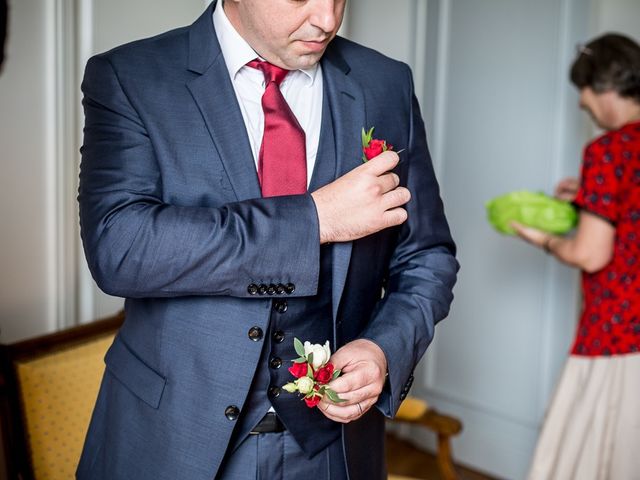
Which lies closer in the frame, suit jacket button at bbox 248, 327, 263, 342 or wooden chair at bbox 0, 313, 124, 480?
suit jacket button at bbox 248, 327, 263, 342

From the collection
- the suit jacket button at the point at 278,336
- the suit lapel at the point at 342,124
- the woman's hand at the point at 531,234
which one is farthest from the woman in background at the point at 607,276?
the suit jacket button at the point at 278,336

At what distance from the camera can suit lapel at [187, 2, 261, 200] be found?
1418 millimetres

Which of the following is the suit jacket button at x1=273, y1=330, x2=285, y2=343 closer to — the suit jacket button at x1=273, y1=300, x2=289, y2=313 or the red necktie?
the suit jacket button at x1=273, y1=300, x2=289, y2=313

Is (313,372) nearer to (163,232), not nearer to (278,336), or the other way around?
(278,336)

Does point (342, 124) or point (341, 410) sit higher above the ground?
point (342, 124)

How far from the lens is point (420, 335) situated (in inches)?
60.1

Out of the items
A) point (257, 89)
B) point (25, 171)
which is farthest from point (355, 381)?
point (25, 171)

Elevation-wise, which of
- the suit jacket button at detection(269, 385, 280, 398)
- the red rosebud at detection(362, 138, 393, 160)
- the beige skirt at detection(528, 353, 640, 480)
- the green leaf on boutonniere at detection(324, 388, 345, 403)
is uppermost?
the red rosebud at detection(362, 138, 393, 160)

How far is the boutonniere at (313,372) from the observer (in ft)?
4.16

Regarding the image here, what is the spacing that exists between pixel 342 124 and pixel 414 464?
10.3ft

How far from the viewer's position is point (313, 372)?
1.28 meters

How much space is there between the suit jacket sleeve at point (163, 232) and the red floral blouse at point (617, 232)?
191 cm

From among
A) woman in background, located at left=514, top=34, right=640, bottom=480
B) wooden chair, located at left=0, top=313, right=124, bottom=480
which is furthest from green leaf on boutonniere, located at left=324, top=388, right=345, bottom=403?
woman in background, located at left=514, top=34, right=640, bottom=480

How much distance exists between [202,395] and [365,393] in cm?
31
